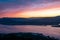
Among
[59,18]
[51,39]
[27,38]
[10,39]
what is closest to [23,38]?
[27,38]

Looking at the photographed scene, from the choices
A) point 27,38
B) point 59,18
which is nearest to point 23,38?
point 27,38

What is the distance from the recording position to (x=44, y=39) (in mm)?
34844

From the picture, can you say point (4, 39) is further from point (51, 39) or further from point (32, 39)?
point (51, 39)

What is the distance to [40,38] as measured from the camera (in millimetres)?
36062

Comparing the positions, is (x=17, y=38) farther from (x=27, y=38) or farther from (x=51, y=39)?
(x=51, y=39)

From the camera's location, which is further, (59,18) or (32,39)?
(59,18)

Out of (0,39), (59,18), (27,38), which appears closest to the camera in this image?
(0,39)

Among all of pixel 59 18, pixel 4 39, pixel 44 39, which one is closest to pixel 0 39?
pixel 4 39

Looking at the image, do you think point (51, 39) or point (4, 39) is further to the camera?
point (51, 39)

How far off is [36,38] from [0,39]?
24.2 feet

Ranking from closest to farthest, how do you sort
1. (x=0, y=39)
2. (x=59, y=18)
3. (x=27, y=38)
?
1. (x=0, y=39)
2. (x=27, y=38)
3. (x=59, y=18)

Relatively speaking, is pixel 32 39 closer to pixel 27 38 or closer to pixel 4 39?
pixel 27 38

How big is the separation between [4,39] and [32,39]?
5.52m

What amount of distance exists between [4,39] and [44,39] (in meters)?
7.83
